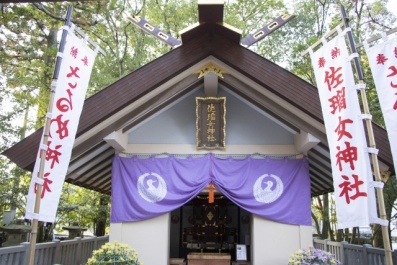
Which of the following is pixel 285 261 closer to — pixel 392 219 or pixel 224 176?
pixel 224 176

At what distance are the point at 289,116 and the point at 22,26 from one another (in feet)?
33.3

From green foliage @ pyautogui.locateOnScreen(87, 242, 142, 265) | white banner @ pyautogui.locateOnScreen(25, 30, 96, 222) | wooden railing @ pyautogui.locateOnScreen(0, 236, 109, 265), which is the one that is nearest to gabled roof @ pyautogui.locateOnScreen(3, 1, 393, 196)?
white banner @ pyautogui.locateOnScreen(25, 30, 96, 222)

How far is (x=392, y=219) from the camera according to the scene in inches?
564

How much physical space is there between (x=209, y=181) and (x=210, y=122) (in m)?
1.34

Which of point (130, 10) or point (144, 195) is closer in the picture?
point (144, 195)

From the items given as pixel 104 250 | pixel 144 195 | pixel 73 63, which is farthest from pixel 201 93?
pixel 104 250

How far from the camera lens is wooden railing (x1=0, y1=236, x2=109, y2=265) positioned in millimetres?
5188

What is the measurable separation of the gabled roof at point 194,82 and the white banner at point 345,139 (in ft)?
4.71

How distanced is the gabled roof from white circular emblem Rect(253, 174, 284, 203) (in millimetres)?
1152

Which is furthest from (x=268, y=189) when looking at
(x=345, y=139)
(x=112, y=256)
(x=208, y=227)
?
(x=208, y=227)

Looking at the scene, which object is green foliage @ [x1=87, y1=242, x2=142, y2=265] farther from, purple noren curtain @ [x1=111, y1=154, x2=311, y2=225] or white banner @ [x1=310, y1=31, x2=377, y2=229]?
white banner @ [x1=310, y1=31, x2=377, y2=229]

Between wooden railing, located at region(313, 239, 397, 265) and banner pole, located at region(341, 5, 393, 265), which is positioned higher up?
banner pole, located at region(341, 5, 393, 265)

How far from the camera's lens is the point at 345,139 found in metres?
4.56

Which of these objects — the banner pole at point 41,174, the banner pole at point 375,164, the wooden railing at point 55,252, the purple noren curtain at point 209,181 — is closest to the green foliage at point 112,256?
the wooden railing at point 55,252
